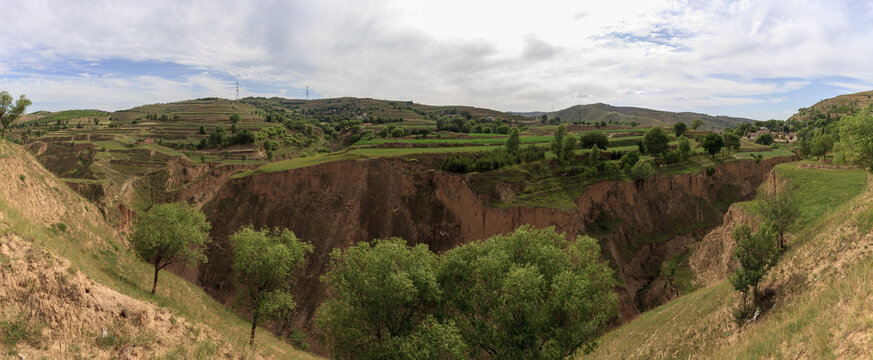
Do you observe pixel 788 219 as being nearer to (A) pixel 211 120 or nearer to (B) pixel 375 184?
(B) pixel 375 184

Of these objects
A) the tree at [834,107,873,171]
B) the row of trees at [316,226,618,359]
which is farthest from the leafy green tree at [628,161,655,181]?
the row of trees at [316,226,618,359]

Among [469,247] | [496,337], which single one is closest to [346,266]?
[469,247]

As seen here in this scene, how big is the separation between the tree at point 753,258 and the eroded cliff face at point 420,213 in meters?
21.2

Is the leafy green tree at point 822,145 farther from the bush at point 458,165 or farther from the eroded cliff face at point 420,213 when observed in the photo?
the bush at point 458,165

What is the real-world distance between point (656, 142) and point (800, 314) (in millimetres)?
43751

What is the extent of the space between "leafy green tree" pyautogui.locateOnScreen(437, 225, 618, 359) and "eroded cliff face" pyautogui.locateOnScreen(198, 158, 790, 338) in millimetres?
Answer: 20822

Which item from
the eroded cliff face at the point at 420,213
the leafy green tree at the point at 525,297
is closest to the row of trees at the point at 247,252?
the leafy green tree at the point at 525,297

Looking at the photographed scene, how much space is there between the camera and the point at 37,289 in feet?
36.3

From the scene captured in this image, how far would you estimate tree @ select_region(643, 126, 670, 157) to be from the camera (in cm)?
5175

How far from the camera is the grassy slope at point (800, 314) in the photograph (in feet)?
35.8

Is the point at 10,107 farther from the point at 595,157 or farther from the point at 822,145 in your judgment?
the point at 822,145

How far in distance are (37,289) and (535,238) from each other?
19603mm

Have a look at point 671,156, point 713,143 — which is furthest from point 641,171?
point 713,143

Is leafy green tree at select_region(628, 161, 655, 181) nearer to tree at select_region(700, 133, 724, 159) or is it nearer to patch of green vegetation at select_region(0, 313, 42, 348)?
tree at select_region(700, 133, 724, 159)
